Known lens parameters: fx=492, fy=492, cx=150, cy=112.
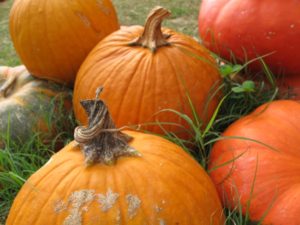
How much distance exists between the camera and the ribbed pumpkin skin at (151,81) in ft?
5.66

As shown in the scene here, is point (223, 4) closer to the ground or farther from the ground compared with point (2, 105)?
farther from the ground

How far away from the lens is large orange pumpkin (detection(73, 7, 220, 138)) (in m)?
1.73

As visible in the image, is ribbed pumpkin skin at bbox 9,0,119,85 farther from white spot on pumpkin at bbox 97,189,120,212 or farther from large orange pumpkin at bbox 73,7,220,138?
white spot on pumpkin at bbox 97,189,120,212

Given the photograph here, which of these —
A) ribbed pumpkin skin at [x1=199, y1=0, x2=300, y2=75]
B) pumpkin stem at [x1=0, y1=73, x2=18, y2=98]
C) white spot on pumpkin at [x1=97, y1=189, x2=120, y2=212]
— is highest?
ribbed pumpkin skin at [x1=199, y1=0, x2=300, y2=75]

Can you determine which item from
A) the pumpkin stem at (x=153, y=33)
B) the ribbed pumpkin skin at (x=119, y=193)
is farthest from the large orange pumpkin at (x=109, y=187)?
the pumpkin stem at (x=153, y=33)

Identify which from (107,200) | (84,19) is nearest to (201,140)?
(107,200)

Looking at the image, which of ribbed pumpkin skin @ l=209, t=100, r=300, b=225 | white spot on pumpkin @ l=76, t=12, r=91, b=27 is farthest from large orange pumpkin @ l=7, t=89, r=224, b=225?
white spot on pumpkin @ l=76, t=12, r=91, b=27

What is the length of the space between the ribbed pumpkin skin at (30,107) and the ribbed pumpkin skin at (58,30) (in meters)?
0.09

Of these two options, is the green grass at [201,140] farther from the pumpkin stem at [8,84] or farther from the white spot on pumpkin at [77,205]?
the white spot on pumpkin at [77,205]

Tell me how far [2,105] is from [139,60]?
70 cm

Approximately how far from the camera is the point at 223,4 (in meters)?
2.00

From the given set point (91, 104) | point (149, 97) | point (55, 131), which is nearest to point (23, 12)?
point (55, 131)

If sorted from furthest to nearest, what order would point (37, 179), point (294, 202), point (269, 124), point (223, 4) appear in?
point (223, 4), point (269, 124), point (294, 202), point (37, 179)

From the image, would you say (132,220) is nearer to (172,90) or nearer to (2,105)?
(172,90)
